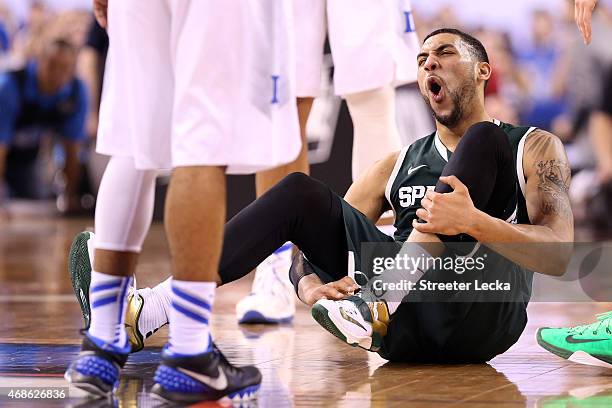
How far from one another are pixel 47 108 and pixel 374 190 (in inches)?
333

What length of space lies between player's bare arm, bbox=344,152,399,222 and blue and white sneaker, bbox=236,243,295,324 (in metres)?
0.91

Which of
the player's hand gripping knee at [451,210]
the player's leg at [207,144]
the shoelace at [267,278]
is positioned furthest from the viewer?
the shoelace at [267,278]

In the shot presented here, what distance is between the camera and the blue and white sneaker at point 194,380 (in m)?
2.71

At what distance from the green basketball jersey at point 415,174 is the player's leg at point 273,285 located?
2.79ft

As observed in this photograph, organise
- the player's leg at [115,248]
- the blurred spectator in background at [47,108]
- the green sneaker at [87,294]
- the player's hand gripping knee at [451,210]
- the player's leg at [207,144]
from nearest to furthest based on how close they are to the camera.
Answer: the player's leg at [207,144] → the player's leg at [115,248] → the player's hand gripping knee at [451,210] → the green sneaker at [87,294] → the blurred spectator in background at [47,108]

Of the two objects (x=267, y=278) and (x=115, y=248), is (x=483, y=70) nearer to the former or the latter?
(x=115, y=248)

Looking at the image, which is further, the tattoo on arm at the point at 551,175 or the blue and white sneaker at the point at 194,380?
the tattoo on arm at the point at 551,175

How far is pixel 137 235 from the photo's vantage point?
9.58ft

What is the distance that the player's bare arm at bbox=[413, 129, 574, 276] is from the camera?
311 cm

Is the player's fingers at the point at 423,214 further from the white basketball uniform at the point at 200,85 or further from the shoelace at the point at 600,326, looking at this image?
the shoelace at the point at 600,326

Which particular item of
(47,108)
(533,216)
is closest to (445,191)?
(533,216)

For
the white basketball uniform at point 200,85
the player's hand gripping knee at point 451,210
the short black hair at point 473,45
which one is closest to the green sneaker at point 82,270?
the white basketball uniform at point 200,85

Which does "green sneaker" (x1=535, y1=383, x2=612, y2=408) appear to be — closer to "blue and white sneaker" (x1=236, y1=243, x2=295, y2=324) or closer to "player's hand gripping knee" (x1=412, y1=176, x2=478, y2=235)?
"player's hand gripping knee" (x1=412, y1=176, x2=478, y2=235)

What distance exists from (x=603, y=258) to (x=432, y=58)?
3.63 metres
